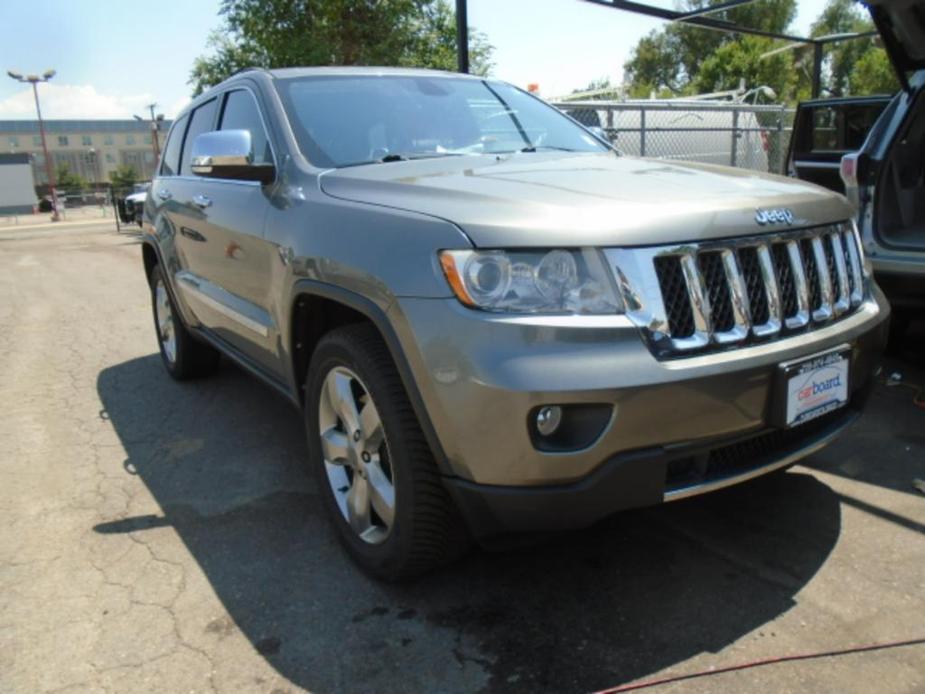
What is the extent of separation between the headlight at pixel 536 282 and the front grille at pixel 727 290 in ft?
0.20

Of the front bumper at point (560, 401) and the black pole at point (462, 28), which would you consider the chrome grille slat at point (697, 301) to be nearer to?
the front bumper at point (560, 401)

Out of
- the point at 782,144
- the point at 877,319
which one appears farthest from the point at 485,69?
the point at 877,319

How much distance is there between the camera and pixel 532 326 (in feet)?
6.88

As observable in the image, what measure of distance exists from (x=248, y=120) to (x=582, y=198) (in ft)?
6.76

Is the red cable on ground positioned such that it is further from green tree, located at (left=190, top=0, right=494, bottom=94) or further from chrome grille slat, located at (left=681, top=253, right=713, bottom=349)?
green tree, located at (left=190, top=0, right=494, bottom=94)

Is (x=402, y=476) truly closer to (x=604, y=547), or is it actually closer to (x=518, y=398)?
(x=518, y=398)

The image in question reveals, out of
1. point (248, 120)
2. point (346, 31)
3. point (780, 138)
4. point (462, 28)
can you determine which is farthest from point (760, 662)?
point (346, 31)

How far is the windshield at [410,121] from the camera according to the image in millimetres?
3314

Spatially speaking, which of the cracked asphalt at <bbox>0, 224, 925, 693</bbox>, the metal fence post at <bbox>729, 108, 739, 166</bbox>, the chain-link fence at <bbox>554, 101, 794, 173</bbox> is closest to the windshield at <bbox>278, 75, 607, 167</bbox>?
the cracked asphalt at <bbox>0, 224, 925, 693</bbox>

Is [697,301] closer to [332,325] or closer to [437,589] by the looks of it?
[437,589]

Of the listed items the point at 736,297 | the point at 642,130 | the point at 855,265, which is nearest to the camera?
the point at 736,297

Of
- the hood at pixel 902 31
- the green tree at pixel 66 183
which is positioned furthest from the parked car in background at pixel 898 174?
the green tree at pixel 66 183

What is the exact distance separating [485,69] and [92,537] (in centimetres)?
1507

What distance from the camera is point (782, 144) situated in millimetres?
12617
